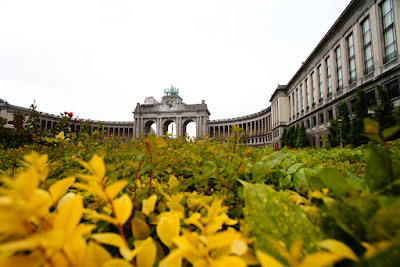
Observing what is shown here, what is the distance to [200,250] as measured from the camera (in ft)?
1.60

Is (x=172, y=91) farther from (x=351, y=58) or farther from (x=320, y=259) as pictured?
(x=320, y=259)

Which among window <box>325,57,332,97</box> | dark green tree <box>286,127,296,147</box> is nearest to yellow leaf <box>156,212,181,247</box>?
window <box>325,57,332,97</box>

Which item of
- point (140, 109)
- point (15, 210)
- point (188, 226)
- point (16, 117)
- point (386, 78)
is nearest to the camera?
point (15, 210)

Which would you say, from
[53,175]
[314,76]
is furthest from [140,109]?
[53,175]

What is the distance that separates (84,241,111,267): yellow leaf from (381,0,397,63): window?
2244cm

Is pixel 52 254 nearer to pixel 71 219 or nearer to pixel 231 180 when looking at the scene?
pixel 71 219

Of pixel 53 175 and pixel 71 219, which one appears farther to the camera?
pixel 53 175

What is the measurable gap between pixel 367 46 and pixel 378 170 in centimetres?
2501

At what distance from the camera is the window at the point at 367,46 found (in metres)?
17.6

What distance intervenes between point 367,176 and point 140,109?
54842mm

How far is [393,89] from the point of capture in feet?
49.4

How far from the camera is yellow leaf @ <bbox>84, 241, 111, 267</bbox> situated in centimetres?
44

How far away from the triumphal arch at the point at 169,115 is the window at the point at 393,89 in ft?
120

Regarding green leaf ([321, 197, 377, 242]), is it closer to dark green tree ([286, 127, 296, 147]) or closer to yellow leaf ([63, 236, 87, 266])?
yellow leaf ([63, 236, 87, 266])
